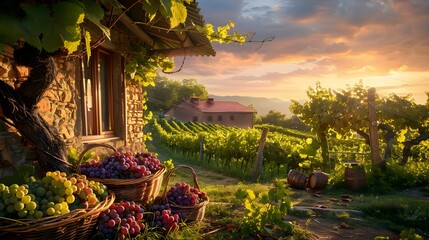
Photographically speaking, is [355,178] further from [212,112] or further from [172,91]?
[172,91]

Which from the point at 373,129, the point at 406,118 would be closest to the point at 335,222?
the point at 373,129

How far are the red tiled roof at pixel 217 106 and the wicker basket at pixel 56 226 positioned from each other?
43032mm

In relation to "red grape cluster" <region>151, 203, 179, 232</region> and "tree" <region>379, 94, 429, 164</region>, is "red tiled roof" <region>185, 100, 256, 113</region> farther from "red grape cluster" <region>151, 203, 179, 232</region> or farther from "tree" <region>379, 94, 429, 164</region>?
"red grape cluster" <region>151, 203, 179, 232</region>

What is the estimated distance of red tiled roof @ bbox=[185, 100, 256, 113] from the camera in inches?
1847

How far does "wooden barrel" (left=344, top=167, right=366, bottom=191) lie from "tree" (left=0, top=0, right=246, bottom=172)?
4484mm

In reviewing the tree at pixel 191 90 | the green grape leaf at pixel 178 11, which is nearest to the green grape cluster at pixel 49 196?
the green grape leaf at pixel 178 11

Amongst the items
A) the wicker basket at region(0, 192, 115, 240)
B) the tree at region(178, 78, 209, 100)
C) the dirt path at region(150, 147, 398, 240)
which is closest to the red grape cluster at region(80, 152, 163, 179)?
the wicker basket at region(0, 192, 115, 240)

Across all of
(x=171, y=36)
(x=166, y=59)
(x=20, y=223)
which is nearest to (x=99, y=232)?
(x=20, y=223)

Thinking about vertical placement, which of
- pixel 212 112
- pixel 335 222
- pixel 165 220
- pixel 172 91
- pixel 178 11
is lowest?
pixel 335 222

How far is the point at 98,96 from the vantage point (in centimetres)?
558

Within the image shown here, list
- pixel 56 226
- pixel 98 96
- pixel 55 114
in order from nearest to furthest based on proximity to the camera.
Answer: pixel 56 226
pixel 55 114
pixel 98 96

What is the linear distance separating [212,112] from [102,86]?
133ft

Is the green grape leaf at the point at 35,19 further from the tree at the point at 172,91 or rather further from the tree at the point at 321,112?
the tree at the point at 172,91

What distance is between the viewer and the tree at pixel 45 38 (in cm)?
220
